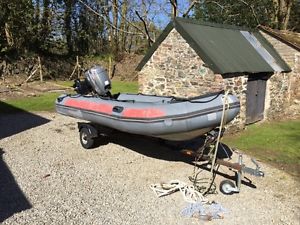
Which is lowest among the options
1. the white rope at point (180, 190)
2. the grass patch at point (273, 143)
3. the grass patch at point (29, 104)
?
the grass patch at point (273, 143)

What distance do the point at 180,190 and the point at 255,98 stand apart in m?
6.53

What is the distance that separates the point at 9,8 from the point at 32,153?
16.1 meters

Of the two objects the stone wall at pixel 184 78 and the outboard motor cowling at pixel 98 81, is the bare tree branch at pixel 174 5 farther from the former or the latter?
the outboard motor cowling at pixel 98 81

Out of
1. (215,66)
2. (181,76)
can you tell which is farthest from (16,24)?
(215,66)

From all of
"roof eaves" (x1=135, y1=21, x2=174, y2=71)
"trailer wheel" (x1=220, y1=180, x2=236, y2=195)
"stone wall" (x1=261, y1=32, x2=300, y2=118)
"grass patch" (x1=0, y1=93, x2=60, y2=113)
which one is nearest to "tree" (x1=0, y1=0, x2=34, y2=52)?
"grass patch" (x1=0, y1=93, x2=60, y2=113)

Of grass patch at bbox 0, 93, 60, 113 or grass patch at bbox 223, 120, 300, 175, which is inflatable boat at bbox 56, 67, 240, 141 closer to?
grass patch at bbox 223, 120, 300, 175

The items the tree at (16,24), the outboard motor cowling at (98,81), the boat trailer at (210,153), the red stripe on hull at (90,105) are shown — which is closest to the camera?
the boat trailer at (210,153)

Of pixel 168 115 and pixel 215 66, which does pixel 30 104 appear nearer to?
pixel 215 66

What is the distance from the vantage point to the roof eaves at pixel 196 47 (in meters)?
9.50

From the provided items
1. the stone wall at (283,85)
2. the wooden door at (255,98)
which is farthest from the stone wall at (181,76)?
the stone wall at (283,85)

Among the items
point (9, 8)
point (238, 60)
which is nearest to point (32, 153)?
point (238, 60)

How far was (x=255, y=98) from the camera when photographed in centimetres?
1186

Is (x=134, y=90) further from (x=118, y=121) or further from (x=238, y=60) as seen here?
(x=118, y=121)

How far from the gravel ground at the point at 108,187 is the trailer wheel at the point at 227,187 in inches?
5.0
